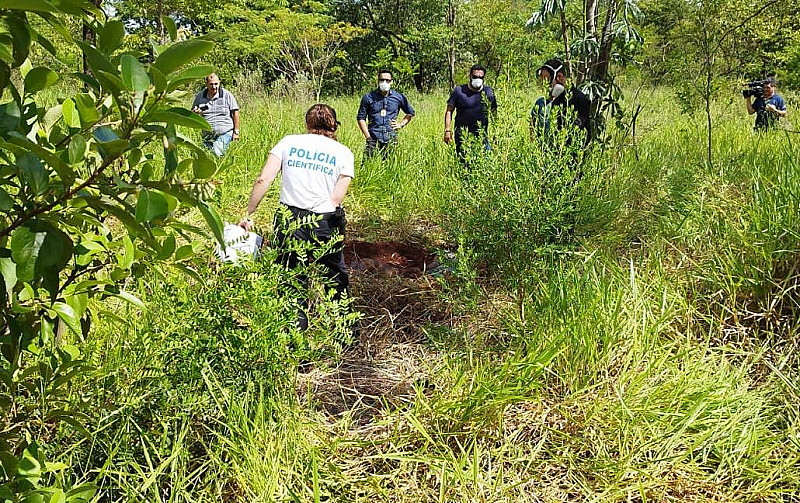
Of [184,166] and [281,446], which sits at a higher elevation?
[184,166]

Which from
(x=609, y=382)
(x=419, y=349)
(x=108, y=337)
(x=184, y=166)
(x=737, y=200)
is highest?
(x=184, y=166)

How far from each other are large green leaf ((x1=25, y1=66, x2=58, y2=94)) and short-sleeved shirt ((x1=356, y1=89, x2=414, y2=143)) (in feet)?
22.1

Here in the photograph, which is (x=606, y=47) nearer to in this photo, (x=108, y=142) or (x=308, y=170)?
(x=308, y=170)

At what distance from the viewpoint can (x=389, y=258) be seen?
493cm

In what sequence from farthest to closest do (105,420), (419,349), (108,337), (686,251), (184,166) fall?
1. (686,251)
2. (419,349)
3. (108,337)
4. (105,420)
5. (184,166)

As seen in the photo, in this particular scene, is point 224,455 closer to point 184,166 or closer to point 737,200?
point 184,166

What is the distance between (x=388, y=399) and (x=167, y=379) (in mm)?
984

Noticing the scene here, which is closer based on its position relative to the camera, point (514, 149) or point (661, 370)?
point (661, 370)

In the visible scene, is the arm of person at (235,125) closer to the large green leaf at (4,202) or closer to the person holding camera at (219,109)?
the person holding camera at (219,109)

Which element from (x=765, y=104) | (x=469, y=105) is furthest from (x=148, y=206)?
(x=765, y=104)

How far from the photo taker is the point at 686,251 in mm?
3672

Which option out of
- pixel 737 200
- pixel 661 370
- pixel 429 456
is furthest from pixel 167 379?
pixel 737 200

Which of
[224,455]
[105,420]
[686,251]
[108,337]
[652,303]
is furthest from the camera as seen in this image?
[686,251]

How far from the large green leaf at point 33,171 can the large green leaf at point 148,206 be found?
0.42 feet
